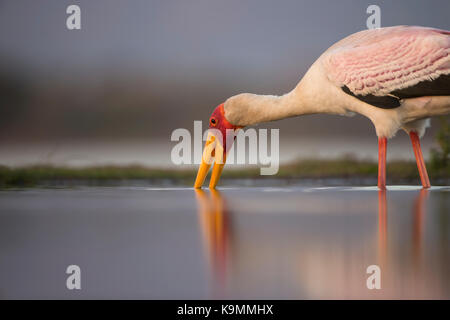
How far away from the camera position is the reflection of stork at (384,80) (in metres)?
2.52

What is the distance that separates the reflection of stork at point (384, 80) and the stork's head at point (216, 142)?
472 mm

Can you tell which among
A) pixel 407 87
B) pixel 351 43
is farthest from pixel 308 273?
pixel 351 43

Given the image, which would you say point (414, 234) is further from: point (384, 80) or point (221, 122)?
point (221, 122)

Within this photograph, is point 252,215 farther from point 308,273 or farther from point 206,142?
point 206,142

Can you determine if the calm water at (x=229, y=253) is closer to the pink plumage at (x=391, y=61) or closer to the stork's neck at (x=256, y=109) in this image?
the pink plumage at (x=391, y=61)

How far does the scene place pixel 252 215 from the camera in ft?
4.94

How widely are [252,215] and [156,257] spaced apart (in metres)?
0.66

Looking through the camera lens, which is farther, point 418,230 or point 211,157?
point 211,157

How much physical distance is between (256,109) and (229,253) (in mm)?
2299

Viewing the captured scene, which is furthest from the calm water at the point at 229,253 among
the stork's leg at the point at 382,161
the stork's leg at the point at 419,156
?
the stork's leg at the point at 419,156

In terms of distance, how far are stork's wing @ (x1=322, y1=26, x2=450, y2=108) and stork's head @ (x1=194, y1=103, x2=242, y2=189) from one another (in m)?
0.76

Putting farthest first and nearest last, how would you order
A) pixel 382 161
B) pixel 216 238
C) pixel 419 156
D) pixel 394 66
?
pixel 419 156
pixel 382 161
pixel 394 66
pixel 216 238

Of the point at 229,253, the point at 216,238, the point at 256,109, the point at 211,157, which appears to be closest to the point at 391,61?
Answer: the point at 256,109

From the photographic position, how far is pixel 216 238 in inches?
42.2
